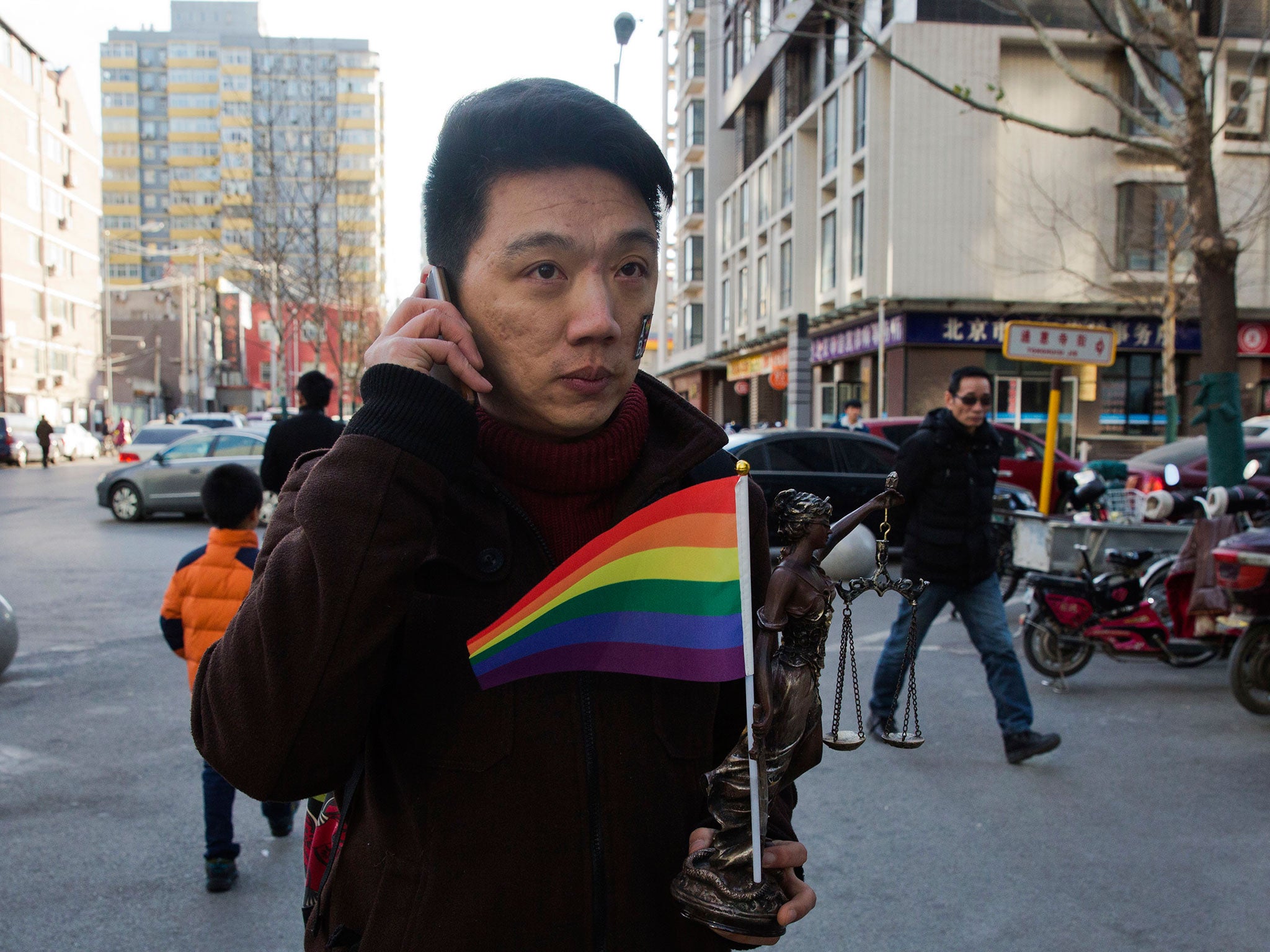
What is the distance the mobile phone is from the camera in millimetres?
1270

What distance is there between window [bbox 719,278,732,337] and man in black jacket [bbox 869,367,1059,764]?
115ft

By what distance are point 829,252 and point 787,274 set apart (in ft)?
13.2

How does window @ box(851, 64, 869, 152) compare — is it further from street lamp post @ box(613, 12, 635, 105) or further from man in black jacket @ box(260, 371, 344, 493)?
man in black jacket @ box(260, 371, 344, 493)

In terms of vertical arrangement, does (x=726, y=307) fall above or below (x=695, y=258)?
below

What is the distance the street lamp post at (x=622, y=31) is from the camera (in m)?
13.1

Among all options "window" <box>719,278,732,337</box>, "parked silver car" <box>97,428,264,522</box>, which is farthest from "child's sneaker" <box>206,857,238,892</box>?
"window" <box>719,278,732,337</box>

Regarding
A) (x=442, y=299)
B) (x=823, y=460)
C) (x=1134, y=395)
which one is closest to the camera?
(x=442, y=299)

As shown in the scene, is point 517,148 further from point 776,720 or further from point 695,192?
point 695,192

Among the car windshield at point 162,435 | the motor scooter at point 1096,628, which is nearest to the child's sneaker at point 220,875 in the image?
the motor scooter at point 1096,628

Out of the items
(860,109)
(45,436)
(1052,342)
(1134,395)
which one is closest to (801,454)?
(1052,342)

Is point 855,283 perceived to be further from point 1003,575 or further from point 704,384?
point 704,384

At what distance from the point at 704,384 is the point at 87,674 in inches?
1665

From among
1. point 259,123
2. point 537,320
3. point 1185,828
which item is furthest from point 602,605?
point 259,123

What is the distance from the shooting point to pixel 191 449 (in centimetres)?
1688
